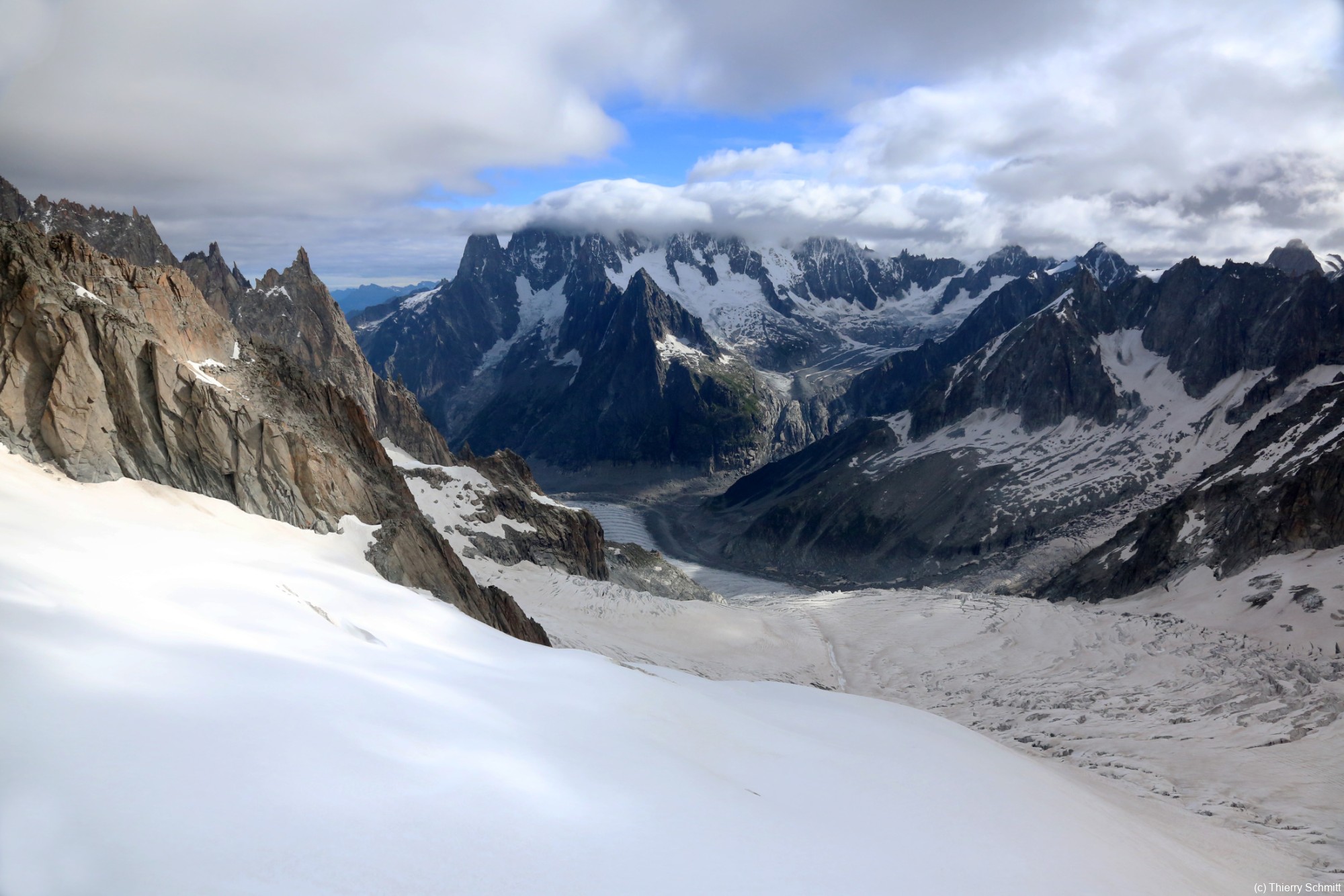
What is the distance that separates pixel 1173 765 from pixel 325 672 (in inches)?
1426

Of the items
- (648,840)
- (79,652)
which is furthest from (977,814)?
(79,652)

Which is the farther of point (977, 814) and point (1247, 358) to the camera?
point (1247, 358)

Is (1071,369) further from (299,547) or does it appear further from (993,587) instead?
(299,547)

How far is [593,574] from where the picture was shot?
234 ft

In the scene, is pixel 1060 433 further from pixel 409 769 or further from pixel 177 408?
pixel 409 769

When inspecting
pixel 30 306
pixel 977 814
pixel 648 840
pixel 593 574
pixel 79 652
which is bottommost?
pixel 593 574

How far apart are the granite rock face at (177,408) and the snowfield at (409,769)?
492cm

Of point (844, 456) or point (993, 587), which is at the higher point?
point (844, 456)

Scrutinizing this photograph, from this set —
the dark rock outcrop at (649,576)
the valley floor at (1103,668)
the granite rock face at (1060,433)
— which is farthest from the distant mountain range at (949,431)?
the valley floor at (1103,668)

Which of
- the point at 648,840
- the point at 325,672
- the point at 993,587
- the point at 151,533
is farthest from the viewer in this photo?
the point at 993,587

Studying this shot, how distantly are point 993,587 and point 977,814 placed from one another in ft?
323

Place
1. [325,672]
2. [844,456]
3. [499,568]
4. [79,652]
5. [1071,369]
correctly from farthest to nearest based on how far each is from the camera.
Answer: [844,456] → [1071,369] → [499,568] → [325,672] → [79,652]

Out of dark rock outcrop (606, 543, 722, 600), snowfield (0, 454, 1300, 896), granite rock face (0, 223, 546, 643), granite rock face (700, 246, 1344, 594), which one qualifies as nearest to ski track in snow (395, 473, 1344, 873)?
snowfield (0, 454, 1300, 896)

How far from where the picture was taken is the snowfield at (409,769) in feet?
25.9
